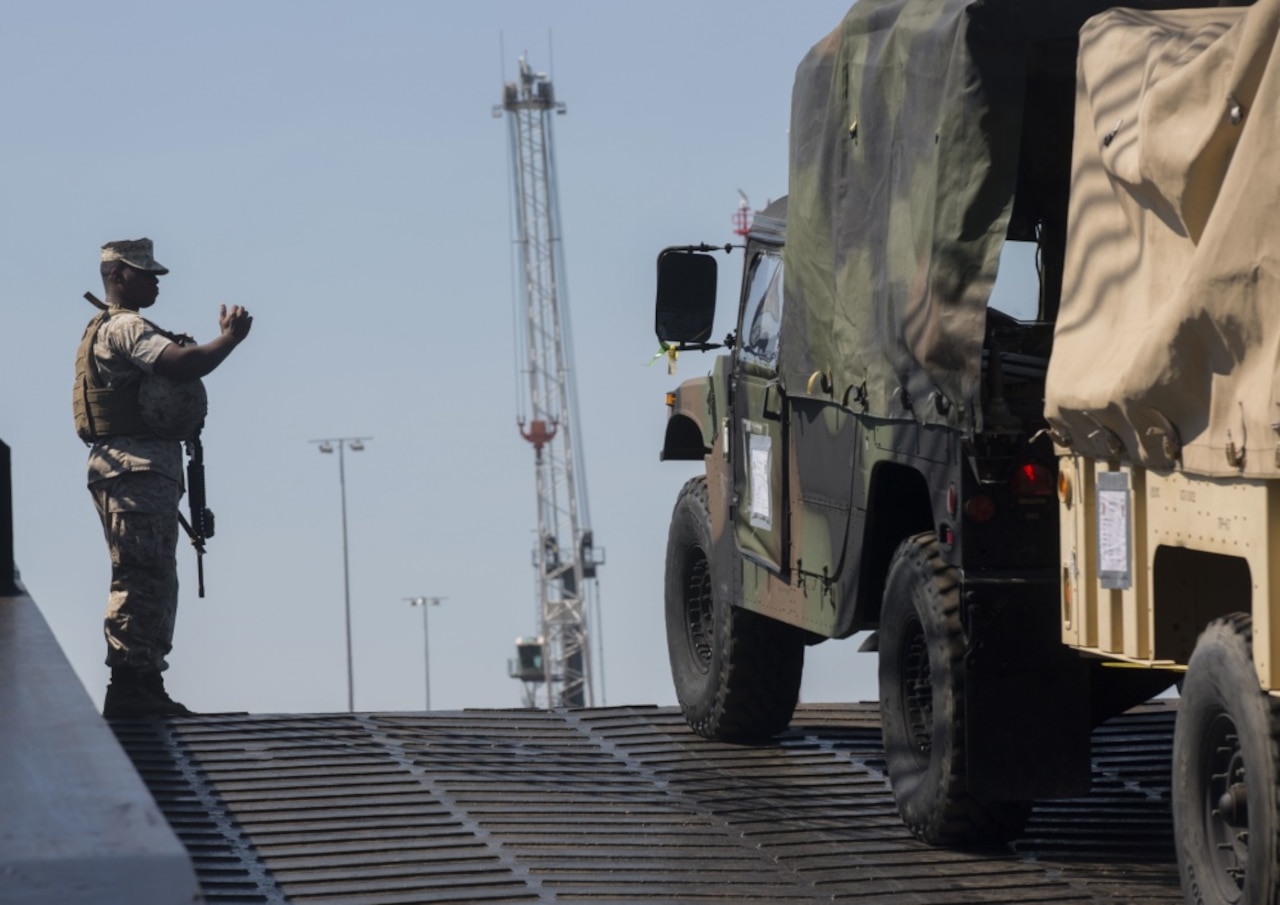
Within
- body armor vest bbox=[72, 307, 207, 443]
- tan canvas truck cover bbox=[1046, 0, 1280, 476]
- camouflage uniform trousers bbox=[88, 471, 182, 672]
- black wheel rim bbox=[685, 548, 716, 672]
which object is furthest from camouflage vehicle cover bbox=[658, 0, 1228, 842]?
camouflage uniform trousers bbox=[88, 471, 182, 672]

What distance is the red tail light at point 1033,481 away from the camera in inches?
276

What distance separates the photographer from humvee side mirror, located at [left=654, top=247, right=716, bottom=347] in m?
9.68

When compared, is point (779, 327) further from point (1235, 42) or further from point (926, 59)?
point (1235, 42)

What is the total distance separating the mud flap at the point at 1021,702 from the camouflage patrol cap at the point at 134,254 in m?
4.78

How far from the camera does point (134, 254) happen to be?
1045cm

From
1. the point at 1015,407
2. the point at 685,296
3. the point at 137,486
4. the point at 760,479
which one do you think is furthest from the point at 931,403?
the point at 137,486

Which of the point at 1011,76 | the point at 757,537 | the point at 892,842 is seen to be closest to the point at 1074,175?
the point at 1011,76

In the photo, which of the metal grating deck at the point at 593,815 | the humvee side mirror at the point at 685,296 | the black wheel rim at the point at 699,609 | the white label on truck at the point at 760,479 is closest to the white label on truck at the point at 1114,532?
the metal grating deck at the point at 593,815

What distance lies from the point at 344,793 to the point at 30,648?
250cm

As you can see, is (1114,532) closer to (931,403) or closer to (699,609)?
(931,403)

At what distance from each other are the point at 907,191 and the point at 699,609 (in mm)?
3596

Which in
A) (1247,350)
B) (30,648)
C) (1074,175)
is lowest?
(30,648)

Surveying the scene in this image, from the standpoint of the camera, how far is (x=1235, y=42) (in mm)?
5402

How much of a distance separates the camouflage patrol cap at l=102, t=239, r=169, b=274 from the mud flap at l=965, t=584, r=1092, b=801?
15.7ft
